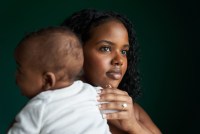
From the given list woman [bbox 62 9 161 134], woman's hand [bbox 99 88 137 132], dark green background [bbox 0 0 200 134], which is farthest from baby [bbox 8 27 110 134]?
dark green background [bbox 0 0 200 134]

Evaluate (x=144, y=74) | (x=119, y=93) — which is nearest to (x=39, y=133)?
(x=119, y=93)

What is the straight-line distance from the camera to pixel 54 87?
1.00 m

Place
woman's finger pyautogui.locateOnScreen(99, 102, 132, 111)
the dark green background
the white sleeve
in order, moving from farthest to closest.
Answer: the dark green background, woman's finger pyautogui.locateOnScreen(99, 102, 132, 111), the white sleeve

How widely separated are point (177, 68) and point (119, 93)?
1.00 m

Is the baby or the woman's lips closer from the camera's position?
the baby

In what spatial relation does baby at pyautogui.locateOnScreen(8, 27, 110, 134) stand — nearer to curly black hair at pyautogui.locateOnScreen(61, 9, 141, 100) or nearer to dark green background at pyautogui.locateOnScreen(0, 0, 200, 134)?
curly black hair at pyautogui.locateOnScreen(61, 9, 141, 100)

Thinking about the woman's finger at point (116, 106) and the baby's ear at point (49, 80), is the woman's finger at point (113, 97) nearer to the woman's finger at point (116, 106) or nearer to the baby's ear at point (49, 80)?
the woman's finger at point (116, 106)

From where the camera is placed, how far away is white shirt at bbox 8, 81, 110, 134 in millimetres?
925

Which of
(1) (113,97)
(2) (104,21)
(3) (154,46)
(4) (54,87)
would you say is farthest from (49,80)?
(3) (154,46)

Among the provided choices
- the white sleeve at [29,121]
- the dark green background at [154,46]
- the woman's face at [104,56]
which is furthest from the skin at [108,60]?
the dark green background at [154,46]

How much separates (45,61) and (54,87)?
0.07 m

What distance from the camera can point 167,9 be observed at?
216 centimetres

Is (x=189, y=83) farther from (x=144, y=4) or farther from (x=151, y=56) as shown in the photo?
(x=144, y=4)

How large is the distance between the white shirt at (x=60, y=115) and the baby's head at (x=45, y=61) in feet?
0.14
